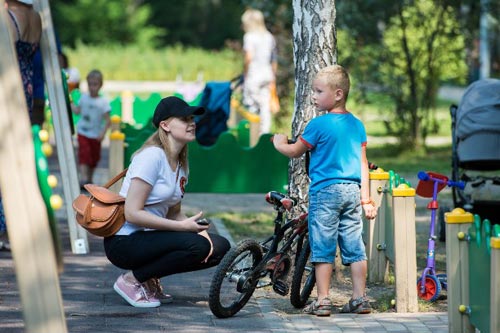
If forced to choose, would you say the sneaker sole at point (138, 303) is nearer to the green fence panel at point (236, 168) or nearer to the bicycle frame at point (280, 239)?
the bicycle frame at point (280, 239)

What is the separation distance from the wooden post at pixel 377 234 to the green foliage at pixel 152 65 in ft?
129

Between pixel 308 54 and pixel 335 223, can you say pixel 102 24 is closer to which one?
pixel 308 54

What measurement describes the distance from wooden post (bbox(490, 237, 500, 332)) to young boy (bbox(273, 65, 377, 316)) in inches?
62.6

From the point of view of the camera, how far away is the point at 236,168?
1234cm

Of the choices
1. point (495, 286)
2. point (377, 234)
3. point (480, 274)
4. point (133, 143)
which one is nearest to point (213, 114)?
point (133, 143)

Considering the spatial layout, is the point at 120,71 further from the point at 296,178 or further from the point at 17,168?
the point at 17,168

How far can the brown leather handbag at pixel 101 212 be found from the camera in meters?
7.24

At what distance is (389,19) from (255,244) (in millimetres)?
11097

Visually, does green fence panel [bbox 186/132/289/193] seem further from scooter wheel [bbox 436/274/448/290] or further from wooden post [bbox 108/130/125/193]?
scooter wheel [bbox 436/274/448/290]

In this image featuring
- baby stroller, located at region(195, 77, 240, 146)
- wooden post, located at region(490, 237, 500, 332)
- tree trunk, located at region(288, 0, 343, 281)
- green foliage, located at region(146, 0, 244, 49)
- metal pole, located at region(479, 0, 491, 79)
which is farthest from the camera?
green foliage, located at region(146, 0, 244, 49)

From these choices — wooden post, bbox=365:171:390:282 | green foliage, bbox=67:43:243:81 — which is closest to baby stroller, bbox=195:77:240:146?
wooden post, bbox=365:171:390:282

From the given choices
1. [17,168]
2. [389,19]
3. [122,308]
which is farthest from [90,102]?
[17,168]

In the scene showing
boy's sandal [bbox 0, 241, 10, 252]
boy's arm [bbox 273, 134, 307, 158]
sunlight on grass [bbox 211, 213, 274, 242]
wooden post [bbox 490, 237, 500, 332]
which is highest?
boy's arm [bbox 273, 134, 307, 158]

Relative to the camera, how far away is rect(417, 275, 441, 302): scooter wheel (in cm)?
759
